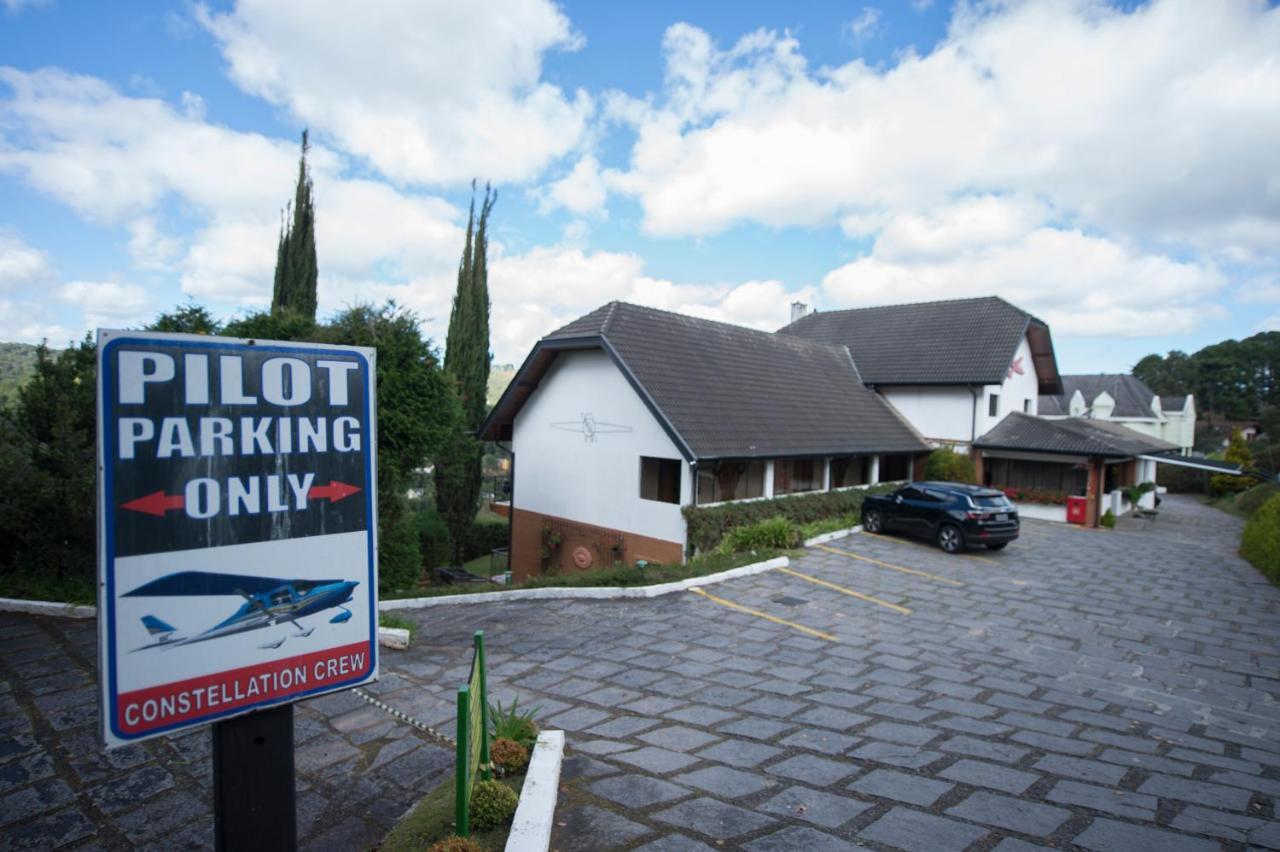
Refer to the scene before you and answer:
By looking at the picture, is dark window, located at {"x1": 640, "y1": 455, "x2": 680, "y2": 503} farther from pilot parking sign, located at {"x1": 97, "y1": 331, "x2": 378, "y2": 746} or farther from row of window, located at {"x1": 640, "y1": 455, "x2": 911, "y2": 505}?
pilot parking sign, located at {"x1": 97, "y1": 331, "x2": 378, "y2": 746}

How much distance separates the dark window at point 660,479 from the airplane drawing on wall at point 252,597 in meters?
14.6

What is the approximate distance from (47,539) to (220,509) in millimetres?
8718


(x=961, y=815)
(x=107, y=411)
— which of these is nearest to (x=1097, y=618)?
(x=961, y=815)

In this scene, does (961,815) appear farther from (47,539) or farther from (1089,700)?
(47,539)

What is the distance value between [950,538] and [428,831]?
14914 mm

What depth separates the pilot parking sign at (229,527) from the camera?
89.8 inches

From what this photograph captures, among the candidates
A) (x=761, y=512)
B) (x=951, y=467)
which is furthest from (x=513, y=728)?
(x=951, y=467)

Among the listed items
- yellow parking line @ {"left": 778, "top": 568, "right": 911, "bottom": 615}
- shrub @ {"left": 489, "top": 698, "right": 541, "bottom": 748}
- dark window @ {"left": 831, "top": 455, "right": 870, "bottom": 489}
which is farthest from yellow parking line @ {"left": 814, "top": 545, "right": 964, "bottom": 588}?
shrub @ {"left": 489, "top": 698, "right": 541, "bottom": 748}

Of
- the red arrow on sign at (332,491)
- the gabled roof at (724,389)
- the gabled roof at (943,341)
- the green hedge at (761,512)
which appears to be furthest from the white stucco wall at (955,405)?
the red arrow on sign at (332,491)

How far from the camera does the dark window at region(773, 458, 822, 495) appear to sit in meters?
18.7

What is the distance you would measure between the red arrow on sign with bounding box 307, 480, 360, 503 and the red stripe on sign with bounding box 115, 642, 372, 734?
24.2 inches

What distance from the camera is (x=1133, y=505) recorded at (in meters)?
27.6

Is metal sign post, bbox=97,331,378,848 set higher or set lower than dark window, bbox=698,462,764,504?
higher

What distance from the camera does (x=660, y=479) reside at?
58.2 feet
